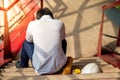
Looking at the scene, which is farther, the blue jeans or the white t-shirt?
the blue jeans

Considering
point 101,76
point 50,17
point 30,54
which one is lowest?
point 101,76

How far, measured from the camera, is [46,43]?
3.93 metres

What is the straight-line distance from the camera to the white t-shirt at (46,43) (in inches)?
155

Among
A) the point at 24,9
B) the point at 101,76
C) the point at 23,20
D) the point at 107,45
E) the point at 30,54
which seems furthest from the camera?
the point at 24,9

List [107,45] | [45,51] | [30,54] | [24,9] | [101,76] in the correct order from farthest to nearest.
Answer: [24,9] < [107,45] < [30,54] < [45,51] < [101,76]

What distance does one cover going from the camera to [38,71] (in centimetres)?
401

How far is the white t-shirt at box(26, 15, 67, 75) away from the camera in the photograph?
393cm

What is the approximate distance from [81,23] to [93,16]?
0.46 meters

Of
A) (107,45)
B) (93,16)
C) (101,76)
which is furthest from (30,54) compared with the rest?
(93,16)

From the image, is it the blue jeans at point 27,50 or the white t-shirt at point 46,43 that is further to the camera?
the blue jeans at point 27,50

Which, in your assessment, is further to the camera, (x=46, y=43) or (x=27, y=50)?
(x=27, y=50)

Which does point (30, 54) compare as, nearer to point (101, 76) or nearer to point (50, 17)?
point (50, 17)

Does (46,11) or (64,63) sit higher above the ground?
(46,11)

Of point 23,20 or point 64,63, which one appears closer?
point 64,63
